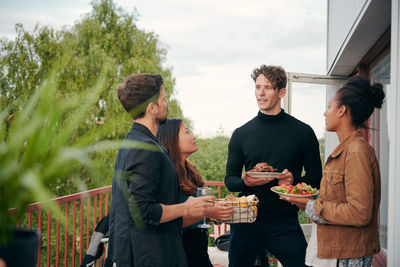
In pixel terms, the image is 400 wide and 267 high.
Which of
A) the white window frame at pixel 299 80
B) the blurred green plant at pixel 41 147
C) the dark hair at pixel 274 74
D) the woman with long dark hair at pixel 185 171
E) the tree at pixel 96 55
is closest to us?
the blurred green plant at pixel 41 147

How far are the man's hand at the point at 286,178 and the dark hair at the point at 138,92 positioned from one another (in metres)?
0.91

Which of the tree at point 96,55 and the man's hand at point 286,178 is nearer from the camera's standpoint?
the man's hand at point 286,178

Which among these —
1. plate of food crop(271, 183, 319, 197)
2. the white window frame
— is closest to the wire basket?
plate of food crop(271, 183, 319, 197)

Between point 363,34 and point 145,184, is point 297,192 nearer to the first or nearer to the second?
point 145,184

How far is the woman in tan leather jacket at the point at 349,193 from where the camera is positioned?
150 cm

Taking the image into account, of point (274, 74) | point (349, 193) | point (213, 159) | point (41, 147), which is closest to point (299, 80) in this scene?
point (274, 74)

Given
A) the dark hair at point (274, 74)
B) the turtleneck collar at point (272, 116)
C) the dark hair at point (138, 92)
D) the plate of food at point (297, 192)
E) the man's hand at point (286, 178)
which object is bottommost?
the plate of food at point (297, 192)

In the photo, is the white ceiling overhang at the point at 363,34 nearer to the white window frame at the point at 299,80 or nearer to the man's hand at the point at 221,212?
the white window frame at the point at 299,80

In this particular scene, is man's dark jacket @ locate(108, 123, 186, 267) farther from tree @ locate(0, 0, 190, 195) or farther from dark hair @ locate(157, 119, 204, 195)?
tree @ locate(0, 0, 190, 195)

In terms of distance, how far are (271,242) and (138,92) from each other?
1.25m

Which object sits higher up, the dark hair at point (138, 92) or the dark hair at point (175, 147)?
the dark hair at point (138, 92)

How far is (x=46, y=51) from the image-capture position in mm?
16984

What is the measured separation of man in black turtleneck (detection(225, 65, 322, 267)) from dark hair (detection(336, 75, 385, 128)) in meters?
0.57

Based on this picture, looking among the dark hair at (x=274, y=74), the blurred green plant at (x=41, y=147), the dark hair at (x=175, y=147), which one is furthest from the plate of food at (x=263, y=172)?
the blurred green plant at (x=41, y=147)
